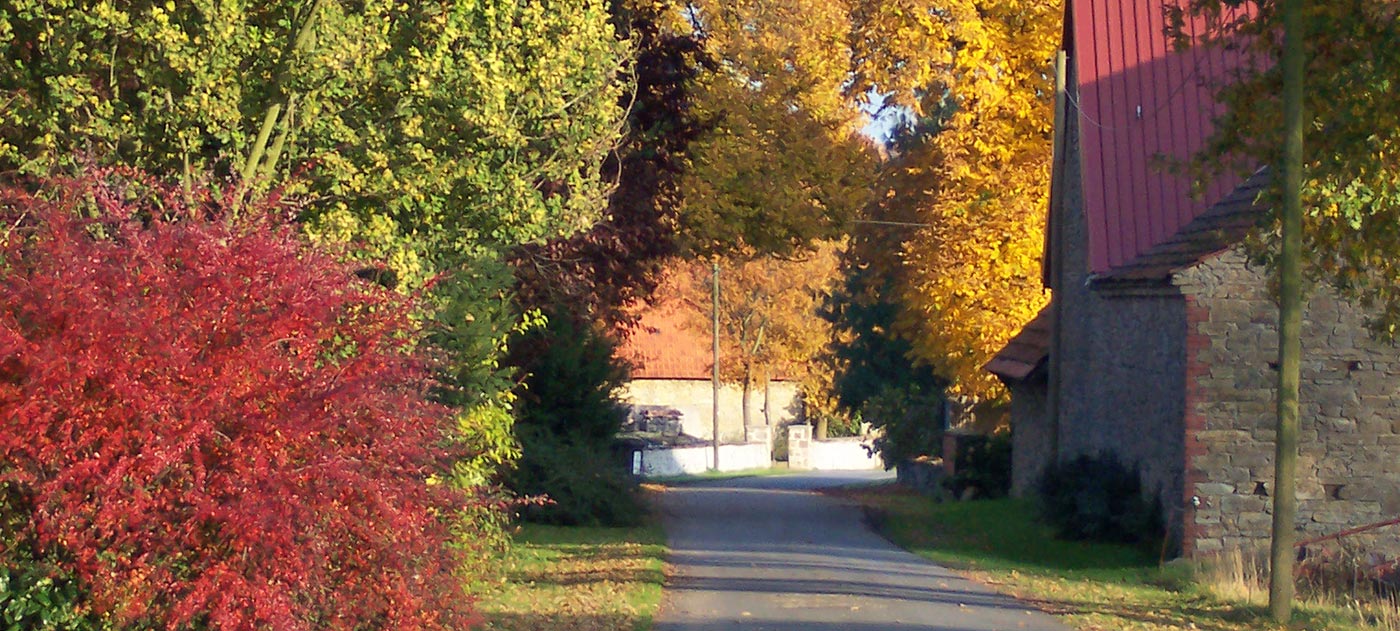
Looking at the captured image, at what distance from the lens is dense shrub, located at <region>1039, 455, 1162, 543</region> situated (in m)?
18.0

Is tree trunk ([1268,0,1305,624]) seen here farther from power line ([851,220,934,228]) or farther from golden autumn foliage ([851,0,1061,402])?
power line ([851,220,934,228])

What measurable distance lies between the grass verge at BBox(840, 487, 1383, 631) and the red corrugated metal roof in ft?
12.8

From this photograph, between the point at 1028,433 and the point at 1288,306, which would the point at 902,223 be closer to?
the point at 1028,433

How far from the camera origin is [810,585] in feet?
47.6

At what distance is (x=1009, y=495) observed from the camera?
2650cm

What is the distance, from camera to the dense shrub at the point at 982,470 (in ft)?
90.2

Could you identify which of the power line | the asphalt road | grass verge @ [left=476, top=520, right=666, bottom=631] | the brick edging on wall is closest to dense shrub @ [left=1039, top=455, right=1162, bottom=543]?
the brick edging on wall

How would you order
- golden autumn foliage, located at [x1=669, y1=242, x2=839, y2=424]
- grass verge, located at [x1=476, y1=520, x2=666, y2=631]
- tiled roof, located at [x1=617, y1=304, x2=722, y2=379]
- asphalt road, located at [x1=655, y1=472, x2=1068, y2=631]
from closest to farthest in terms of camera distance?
grass verge, located at [x1=476, y1=520, x2=666, y2=631], asphalt road, located at [x1=655, y1=472, x2=1068, y2=631], golden autumn foliage, located at [x1=669, y1=242, x2=839, y2=424], tiled roof, located at [x1=617, y1=304, x2=722, y2=379]

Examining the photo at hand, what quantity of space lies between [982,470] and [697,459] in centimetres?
2462

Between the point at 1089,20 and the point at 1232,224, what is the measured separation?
253 inches

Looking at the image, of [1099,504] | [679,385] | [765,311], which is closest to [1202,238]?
[1099,504]

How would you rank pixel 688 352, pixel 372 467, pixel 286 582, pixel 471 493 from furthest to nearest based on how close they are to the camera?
pixel 688 352 → pixel 471 493 → pixel 372 467 → pixel 286 582

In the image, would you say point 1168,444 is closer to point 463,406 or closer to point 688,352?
point 463,406

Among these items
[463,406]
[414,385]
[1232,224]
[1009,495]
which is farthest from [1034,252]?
[414,385]
